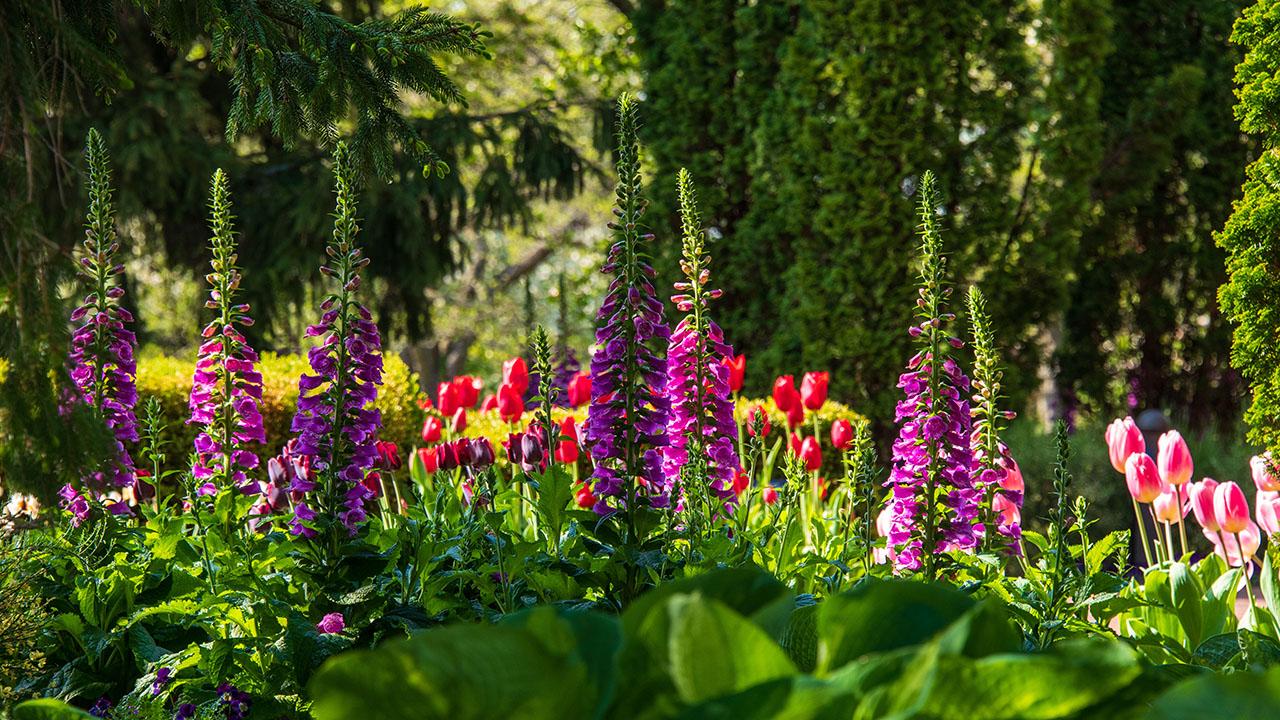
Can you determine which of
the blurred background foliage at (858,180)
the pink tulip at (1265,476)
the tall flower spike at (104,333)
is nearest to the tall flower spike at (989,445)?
the pink tulip at (1265,476)

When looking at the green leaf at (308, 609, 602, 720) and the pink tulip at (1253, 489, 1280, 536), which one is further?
the pink tulip at (1253, 489, 1280, 536)

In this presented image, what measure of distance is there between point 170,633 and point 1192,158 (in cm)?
872

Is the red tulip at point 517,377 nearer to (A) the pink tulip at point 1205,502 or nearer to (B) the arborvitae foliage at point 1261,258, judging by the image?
(A) the pink tulip at point 1205,502

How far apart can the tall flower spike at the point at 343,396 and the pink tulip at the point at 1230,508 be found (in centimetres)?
228

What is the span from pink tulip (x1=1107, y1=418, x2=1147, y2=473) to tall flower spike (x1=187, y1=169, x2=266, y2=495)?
2434 millimetres

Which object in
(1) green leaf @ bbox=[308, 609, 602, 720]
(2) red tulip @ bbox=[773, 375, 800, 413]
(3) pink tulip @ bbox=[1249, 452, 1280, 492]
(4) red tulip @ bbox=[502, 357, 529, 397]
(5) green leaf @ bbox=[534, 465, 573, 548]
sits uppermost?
(4) red tulip @ bbox=[502, 357, 529, 397]

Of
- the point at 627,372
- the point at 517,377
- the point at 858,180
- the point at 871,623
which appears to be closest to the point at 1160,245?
the point at 858,180

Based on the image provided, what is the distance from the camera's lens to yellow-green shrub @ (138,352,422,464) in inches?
247

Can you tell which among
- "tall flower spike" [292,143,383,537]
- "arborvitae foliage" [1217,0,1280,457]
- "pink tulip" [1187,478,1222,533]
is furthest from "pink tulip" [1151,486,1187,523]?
"tall flower spike" [292,143,383,537]

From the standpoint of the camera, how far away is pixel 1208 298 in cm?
902

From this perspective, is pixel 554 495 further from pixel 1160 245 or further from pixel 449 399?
pixel 1160 245

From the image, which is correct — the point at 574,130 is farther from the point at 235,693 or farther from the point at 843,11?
the point at 235,693

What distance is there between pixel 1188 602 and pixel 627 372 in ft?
4.92

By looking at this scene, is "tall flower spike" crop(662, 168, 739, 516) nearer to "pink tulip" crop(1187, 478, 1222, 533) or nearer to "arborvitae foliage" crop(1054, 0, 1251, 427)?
"pink tulip" crop(1187, 478, 1222, 533)
